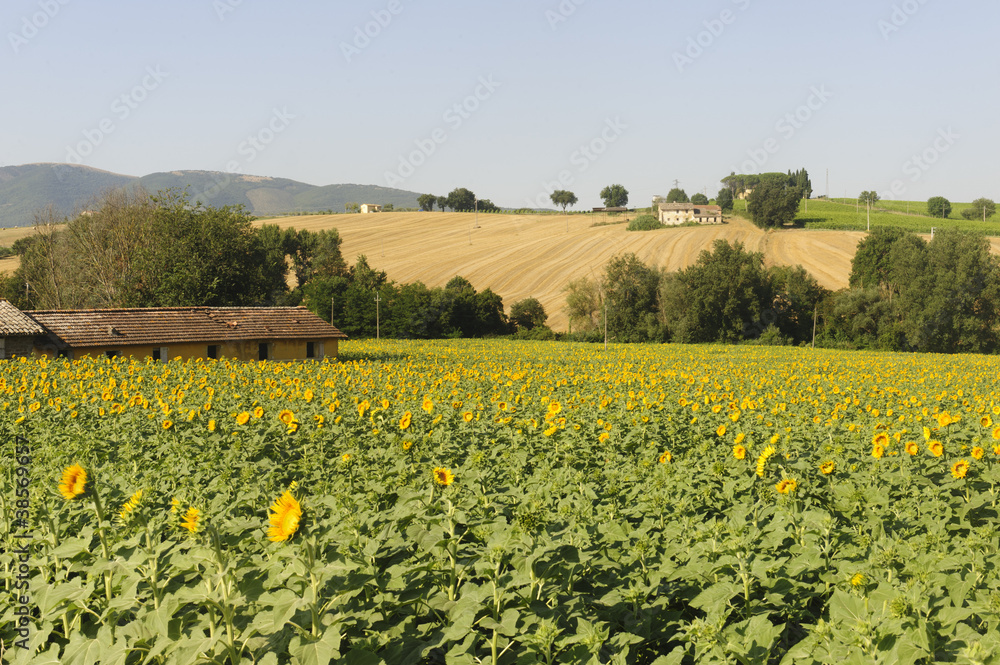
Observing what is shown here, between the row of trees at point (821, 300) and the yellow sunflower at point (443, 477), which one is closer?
the yellow sunflower at point (443, 477)

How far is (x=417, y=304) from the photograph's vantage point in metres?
62.2

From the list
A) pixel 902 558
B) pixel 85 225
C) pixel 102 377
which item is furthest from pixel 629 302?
pixel 902 558

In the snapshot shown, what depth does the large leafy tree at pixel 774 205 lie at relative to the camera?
8869 centimetres

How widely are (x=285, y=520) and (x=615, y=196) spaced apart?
15456 cm

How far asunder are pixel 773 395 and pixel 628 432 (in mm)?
5634

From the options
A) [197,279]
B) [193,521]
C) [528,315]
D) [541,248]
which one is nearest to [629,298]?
[528,315]

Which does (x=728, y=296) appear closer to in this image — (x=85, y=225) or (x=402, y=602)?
(x=85, y=225)

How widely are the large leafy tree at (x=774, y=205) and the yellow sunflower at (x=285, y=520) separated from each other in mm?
95813

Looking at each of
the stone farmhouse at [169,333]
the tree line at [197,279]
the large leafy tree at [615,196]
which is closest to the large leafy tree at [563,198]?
the large leafy tree at [615,196]

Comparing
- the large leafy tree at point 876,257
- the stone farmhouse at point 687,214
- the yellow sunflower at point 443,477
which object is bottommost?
the yellow sunflower at point 443,477

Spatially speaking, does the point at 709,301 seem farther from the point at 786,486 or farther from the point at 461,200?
the point at 461,200

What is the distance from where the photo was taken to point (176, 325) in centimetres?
3097

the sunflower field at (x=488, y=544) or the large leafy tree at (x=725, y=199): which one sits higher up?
the large leafy tree at (x=725, y=199)

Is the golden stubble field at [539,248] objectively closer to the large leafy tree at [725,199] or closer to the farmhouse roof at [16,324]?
the large leafy tree at [725,199]
